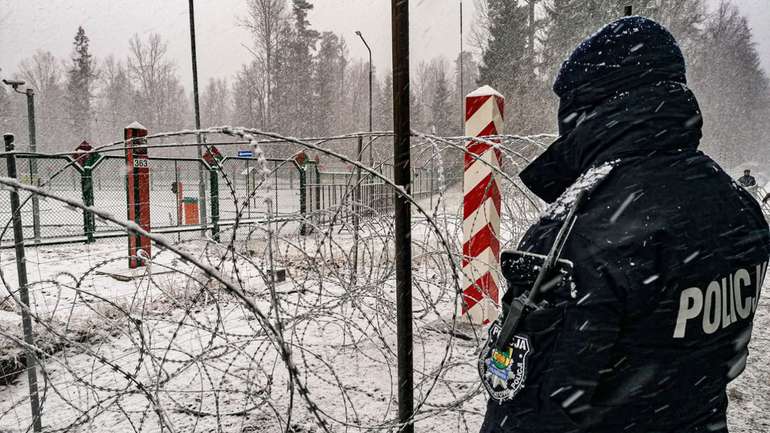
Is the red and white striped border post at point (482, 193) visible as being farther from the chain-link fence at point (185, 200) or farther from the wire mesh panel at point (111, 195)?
the wire mesh panel at point (111, 195)

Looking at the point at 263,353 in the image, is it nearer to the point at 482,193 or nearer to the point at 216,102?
the point at 482,193

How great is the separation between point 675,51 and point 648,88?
0.14 metres

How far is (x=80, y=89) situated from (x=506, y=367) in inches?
Answer: 1987

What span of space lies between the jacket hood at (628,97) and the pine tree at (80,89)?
49252mm

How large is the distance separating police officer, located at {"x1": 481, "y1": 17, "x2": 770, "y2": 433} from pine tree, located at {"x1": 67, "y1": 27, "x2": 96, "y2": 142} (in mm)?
49329

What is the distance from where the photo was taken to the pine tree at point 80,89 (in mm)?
41344

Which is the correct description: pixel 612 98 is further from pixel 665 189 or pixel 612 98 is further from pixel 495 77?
pixel 495 77

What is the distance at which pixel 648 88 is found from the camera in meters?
1.09

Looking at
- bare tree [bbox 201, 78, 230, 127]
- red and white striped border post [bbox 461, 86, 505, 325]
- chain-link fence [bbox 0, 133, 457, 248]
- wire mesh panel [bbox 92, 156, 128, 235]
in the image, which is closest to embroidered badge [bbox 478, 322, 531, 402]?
chain-link fence [bbox 0, 133, 457, 248]

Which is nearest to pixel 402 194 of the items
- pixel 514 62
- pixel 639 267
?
pixel 639 267

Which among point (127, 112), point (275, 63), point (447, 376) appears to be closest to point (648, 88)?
point (447, 376)

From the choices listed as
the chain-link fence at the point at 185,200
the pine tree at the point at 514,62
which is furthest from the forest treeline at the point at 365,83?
the chain-link fence at the point at 185,200

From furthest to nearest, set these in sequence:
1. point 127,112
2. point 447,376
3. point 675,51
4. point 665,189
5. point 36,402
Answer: point 127,112, point 447,376, point 36,402, point 675,51, point 665,189

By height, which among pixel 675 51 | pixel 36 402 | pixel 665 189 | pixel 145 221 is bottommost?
pixel 36 402
